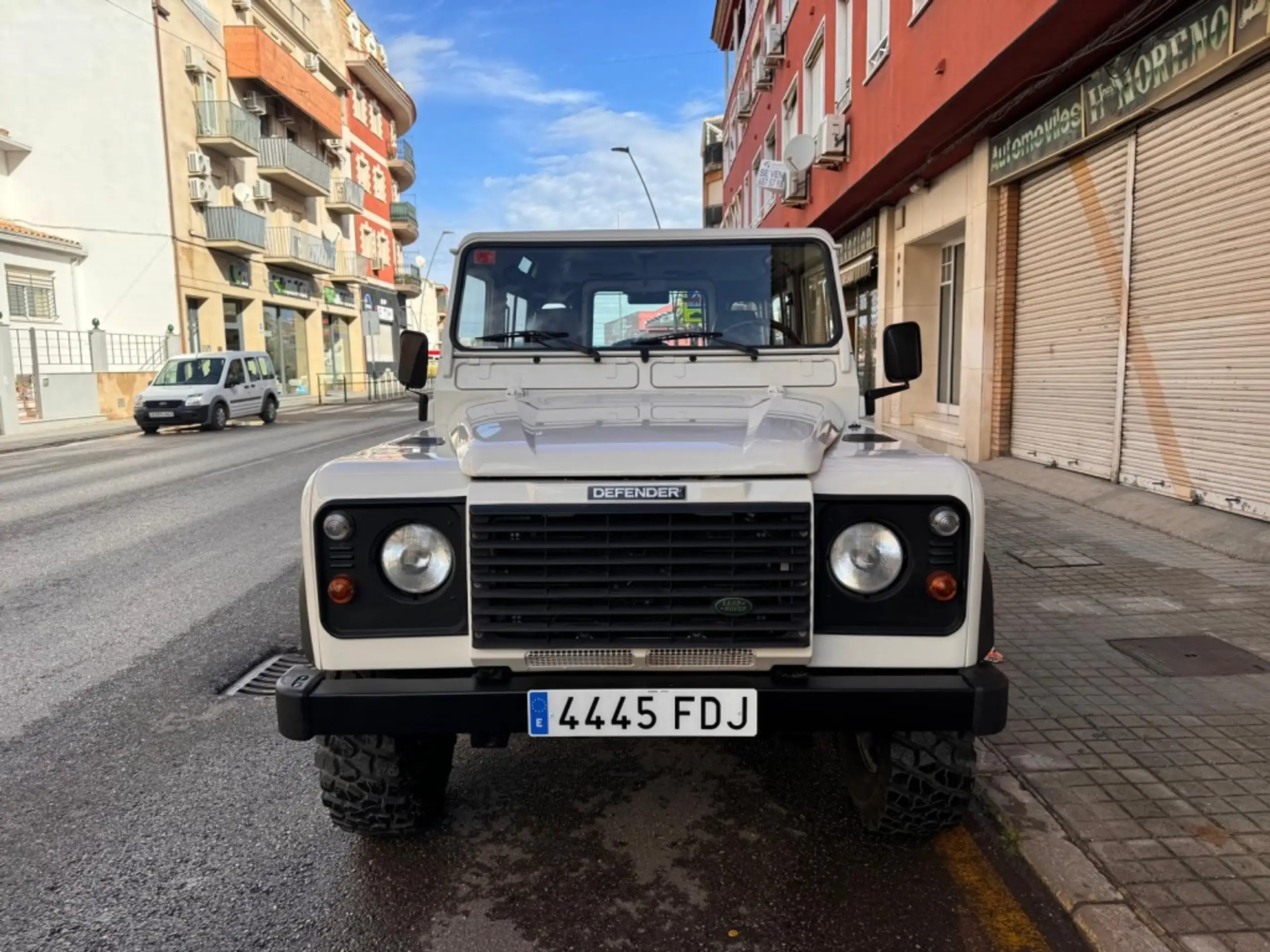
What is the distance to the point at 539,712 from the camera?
2408mm

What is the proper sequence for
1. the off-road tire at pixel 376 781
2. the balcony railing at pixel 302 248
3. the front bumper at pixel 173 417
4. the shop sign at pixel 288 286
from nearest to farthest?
the off-road tire at pixel 376 781, the front bumper at pixel 173 417, the balcony railing at pixel 302 248, the shop sign at pixel 288 286

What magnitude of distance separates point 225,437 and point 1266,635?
1793cm

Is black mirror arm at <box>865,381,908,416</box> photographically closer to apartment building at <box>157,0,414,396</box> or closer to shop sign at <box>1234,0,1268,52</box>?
shop sign at <box>1234,0,1268,52</box>

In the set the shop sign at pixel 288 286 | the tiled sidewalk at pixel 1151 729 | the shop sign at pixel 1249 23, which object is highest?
the shop sign at pixel 288 286

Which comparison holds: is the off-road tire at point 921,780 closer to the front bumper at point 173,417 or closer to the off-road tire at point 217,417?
the front bumper at point 173,417

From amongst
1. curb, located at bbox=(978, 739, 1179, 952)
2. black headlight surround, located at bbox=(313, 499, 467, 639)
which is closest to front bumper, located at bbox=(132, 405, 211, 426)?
black headlight surround, located at bbox=(313, 499, 467, 639)

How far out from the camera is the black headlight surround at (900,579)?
244cm

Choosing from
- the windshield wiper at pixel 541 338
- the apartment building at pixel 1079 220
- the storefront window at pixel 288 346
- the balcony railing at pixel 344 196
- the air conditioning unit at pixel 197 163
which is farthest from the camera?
the balcony railing at pixel 344 196

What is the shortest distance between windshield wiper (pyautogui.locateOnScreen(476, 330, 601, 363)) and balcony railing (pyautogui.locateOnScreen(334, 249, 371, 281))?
3814cm

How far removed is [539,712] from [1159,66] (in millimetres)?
7804

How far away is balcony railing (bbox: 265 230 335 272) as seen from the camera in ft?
109

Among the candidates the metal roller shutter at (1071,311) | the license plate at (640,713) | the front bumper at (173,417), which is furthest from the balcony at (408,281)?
the license plate at (640,713)

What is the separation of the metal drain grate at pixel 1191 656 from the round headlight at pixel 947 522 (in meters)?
2.48

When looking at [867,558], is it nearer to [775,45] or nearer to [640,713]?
[640,713]
